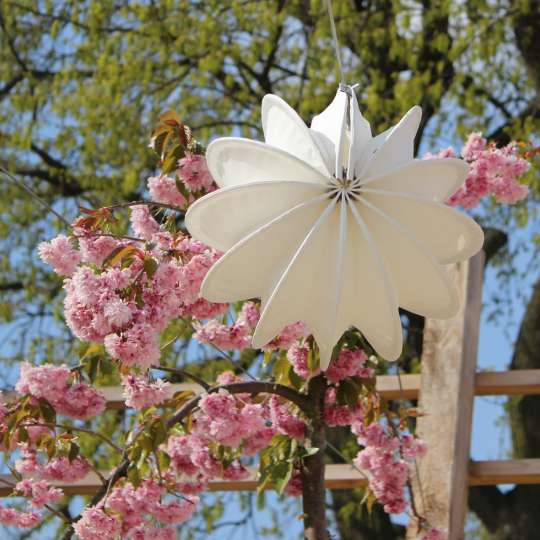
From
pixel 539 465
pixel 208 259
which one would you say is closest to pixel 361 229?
pixel 208 259

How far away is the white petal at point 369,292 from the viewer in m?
2.21

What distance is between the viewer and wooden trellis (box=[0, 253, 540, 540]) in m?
3.69

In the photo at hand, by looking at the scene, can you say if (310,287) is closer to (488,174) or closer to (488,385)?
(488,174)

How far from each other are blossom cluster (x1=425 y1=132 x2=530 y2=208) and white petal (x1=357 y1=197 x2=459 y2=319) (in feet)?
3.68

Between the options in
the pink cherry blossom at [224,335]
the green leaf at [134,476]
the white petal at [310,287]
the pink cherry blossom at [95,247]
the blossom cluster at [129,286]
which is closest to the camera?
the white petal at [310,287]

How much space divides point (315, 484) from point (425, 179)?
1178mm

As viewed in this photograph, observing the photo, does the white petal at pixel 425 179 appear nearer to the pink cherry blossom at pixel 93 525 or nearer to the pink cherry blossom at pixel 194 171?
the pink cherry blossom at pixel 194 171

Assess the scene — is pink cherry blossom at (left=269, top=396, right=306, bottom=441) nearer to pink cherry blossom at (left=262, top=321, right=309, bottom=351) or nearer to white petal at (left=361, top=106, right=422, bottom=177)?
pink cherry blossom at (left=262, top=321, right=309, bottom=351)

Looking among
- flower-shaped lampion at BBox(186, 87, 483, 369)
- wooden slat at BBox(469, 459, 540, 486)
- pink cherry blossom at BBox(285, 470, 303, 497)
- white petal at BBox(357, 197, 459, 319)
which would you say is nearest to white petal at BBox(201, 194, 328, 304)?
flower-shaped lampion at BBox(186, 87, 483, 369)

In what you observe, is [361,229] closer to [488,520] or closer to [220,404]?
[220,404]

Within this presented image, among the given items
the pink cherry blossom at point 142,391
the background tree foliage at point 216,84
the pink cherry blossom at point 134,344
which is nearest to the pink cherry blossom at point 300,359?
the pink cherry blossom at point 142,391

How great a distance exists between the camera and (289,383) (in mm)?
3320

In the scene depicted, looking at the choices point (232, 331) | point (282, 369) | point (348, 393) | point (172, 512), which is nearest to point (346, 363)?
point (348, 393)

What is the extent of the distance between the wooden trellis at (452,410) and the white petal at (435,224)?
148cm
